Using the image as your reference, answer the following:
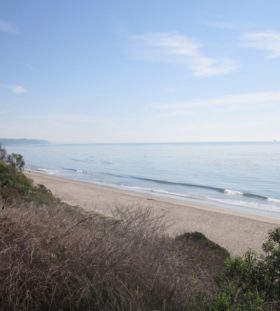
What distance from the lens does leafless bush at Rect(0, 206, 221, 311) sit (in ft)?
12.4

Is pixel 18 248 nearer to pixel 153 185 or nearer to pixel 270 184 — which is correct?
pixel 153 185

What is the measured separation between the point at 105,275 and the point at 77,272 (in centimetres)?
28

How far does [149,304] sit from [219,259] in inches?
126

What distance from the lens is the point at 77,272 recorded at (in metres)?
3.92

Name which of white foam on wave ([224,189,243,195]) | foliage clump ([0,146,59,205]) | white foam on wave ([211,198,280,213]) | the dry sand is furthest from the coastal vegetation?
white foam on wave ([224,189,243,195])

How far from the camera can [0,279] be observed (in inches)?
150

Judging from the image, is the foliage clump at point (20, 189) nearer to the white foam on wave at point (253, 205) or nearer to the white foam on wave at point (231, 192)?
the white foam on wave at point (253, 205)

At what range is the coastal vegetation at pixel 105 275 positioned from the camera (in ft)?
12.3

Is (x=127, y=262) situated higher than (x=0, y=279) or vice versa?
(x=127, y=262)

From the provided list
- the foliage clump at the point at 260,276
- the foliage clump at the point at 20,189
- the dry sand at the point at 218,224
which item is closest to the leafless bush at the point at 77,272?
the foliage clump at the point at 260,276

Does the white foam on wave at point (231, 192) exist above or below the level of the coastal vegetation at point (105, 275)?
above

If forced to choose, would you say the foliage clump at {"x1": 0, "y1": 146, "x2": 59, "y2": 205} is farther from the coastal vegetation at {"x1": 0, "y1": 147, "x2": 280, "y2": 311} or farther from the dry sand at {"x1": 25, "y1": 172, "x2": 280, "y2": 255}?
the coastal vegetation at {"x1": 0, "y1": 147, "x2": 280, "y2": 311}

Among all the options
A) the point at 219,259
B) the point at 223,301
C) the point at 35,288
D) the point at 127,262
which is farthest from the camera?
the point at 219,259

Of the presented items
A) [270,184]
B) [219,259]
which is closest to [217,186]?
[270,184]
